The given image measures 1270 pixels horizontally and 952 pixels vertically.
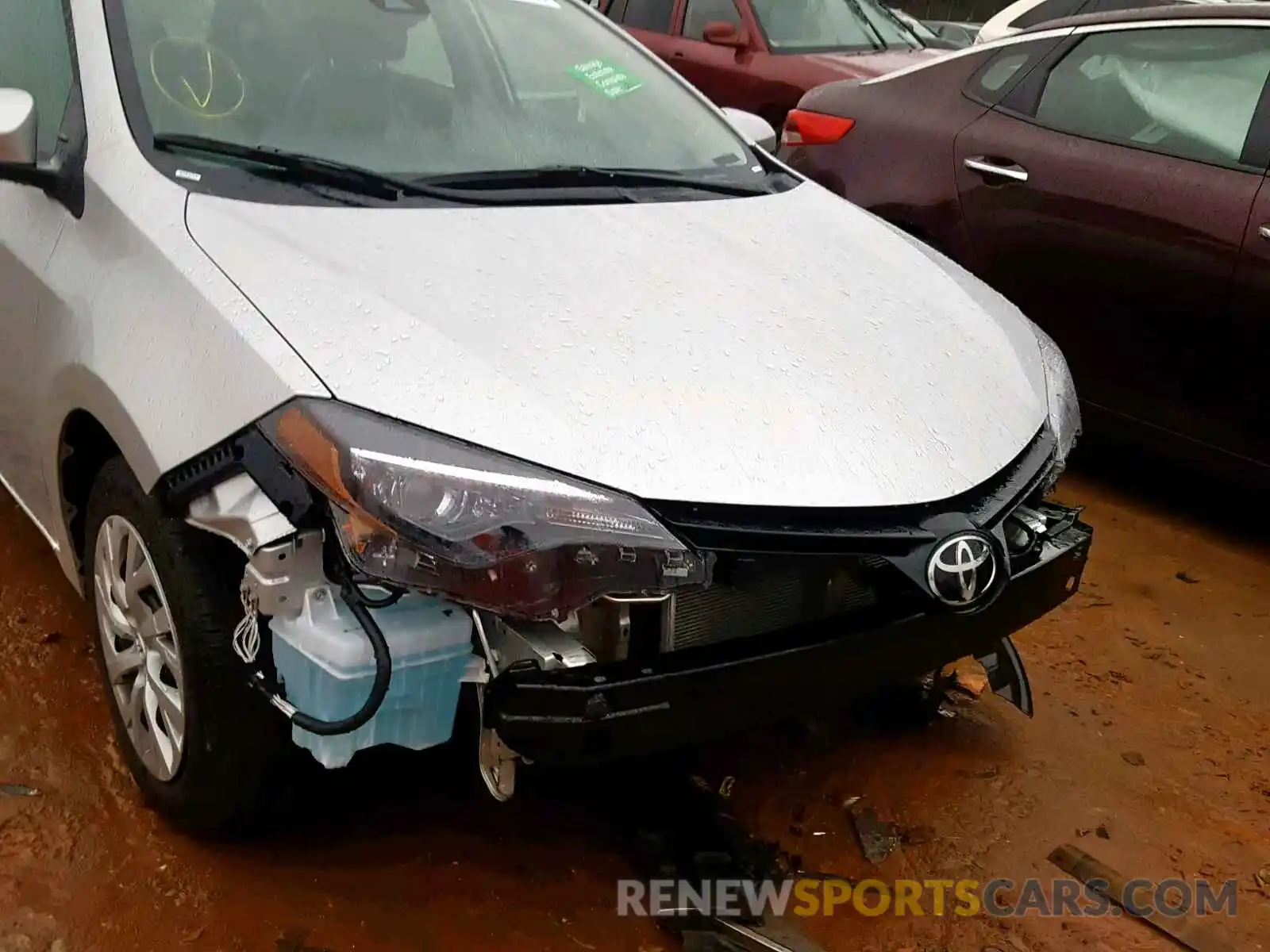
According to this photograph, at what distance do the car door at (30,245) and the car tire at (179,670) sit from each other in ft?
1.03

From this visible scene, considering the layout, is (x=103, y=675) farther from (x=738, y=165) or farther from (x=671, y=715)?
(x=738, y=165)

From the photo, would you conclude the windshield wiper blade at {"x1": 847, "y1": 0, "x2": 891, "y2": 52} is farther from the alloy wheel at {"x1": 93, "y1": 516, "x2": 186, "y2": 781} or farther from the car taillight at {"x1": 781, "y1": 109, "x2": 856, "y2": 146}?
the alloy wheel at {"x1": 93, "y1": 516, "x2": 186, "y2": 781}

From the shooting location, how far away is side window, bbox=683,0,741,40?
22.9 feet

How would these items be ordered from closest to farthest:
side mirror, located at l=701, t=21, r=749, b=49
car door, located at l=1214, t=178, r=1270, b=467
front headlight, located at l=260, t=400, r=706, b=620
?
front headlight, located at l=260, t=400, r=706, b=620 < car door, located at l=1214, t=178, r=1270, b=467 < side mirror, located at l=701, t=21, r=749, b=49

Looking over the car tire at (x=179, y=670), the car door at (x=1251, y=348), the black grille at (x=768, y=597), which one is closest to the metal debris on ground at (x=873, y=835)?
the black grille at (x=768, y=597)

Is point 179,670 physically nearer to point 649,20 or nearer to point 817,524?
point 817,524

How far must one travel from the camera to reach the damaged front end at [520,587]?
66.1 inches

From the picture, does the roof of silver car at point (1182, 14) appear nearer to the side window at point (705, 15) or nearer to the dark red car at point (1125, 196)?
the dark red car at point (1125, 196)

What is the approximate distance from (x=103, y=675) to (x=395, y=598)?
3.44ft

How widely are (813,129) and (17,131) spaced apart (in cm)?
316

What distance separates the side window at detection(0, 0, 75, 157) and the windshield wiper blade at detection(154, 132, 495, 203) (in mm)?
322

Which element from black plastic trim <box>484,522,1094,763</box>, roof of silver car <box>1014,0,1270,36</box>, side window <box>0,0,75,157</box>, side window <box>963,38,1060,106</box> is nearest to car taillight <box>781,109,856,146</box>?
side window <box>963,38,1060,106</box>

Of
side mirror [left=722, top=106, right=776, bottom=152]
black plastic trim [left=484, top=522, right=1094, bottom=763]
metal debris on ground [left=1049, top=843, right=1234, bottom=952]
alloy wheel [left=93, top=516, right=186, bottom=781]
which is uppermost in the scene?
side mirror [left=722, top=106, right=776, bottom=152]

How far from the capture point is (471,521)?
1670mm
